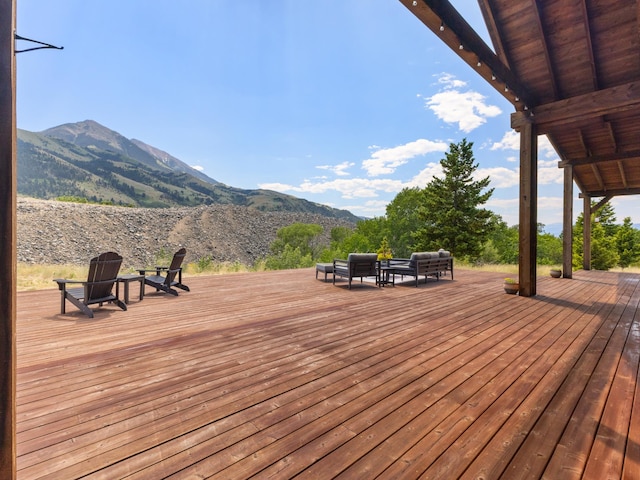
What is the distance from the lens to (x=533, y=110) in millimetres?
5945

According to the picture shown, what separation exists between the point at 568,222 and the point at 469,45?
6.95 metres

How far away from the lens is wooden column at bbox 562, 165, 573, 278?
846cm

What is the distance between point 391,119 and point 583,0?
15740 millimetres

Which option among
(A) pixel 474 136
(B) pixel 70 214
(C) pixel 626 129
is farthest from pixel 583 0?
(B) pixel 70 214

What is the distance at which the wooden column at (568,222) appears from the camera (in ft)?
27.8

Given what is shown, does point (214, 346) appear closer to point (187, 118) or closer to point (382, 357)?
point (382, 357)

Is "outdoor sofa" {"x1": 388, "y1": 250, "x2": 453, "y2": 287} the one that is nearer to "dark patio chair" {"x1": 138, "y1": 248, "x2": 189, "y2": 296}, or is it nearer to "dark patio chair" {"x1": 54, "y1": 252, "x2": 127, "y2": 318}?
"dark patio chair" {"x1": 138, "y1": 248, "x2": 189, "y2": 296}

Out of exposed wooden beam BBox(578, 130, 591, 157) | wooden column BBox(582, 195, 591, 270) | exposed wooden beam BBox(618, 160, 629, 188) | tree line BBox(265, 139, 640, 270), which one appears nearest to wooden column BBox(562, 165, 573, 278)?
exposed wooden beam BBox(578, 130, 591, 157)

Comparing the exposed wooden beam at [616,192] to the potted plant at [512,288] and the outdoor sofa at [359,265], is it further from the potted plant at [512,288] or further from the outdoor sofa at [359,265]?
Result: the outdoor sofa at [359,265]

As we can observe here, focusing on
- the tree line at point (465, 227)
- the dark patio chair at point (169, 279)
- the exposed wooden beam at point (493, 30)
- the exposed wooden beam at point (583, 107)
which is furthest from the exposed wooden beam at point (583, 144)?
the dark patio chair at point (169, 279)

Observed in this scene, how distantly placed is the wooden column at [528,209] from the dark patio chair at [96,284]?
22.5 ft

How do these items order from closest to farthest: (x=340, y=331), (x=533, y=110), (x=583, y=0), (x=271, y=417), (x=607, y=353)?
(x=271, y=417), (x=607, y=353), (x=340, y=331), (x=583, y=0), (x=533, y=110)

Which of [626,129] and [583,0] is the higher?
[583,0]

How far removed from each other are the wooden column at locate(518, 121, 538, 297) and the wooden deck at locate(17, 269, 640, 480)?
1.72m
